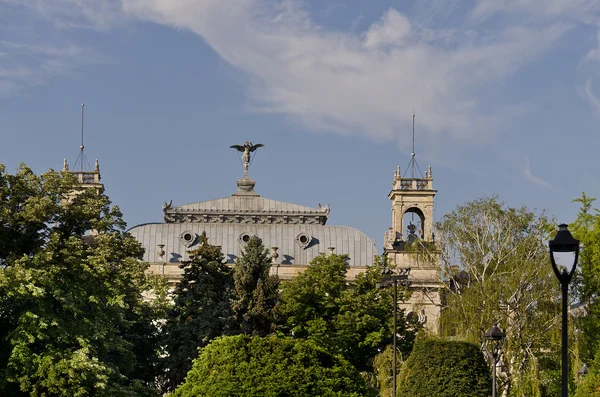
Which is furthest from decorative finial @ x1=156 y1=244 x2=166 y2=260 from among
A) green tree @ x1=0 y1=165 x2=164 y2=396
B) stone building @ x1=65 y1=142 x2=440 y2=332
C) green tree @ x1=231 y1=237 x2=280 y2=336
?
green tree @ x1=0 y1=165 x2=164 y2=396

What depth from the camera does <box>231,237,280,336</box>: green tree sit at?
202 ft

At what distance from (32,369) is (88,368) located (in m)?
2.02

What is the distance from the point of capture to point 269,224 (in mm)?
95688

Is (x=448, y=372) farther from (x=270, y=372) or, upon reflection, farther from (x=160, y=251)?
(x=160, y=251)

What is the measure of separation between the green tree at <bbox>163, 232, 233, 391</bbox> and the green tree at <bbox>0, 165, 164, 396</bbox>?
10364 mm

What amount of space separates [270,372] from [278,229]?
51.2 meters

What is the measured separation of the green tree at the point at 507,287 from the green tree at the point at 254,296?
916 cm

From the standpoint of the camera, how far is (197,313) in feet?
207

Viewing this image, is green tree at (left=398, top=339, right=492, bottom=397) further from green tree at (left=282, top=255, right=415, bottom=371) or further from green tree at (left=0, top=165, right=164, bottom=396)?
green tree at (left=282, top=255, right=415, bottom=371)

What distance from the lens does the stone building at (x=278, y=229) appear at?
93.0 meters

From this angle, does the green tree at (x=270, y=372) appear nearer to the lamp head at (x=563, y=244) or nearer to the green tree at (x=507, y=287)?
the green tree at (x=507, y=287)

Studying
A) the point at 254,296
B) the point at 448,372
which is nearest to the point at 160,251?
the point at 254,296

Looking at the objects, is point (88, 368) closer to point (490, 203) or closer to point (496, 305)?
point (496, 305)

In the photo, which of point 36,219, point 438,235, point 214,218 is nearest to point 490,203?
point 438,235
